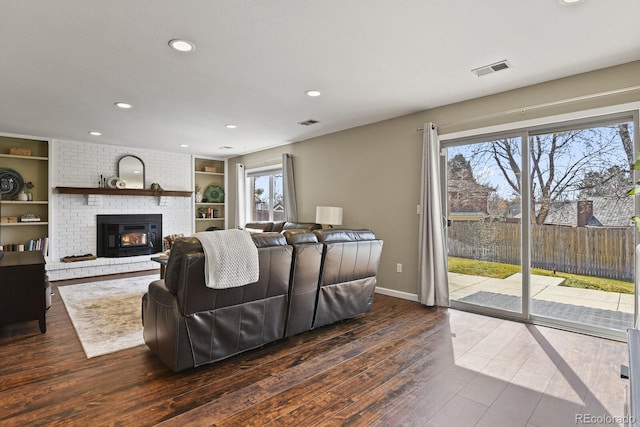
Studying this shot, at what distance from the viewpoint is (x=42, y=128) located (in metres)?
5.18

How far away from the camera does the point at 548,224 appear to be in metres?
3.45

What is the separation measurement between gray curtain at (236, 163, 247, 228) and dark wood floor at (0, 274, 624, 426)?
4.45 meters

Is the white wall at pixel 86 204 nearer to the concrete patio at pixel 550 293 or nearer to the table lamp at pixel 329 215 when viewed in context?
the table lamp at pixel 329 215

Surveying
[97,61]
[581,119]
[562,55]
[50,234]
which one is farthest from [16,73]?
[581,119]

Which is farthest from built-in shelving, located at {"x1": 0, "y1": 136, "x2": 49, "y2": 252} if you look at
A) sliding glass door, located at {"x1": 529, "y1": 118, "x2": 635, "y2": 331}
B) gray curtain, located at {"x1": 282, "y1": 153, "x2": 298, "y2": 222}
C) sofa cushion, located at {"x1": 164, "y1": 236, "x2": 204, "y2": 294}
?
sliding glass door, located at {"x1": 529, "y1": 118, "x2": 635, "y2": 331}

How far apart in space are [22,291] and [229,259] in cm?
225

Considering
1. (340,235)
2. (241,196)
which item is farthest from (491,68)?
(241,196)

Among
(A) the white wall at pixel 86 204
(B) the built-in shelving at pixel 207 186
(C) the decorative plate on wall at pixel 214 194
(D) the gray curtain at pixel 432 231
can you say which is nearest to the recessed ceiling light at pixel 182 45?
(D) the gray curtain at pixel 432 231

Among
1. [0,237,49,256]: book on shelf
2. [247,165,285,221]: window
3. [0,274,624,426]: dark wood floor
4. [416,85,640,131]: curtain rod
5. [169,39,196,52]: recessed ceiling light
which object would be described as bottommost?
[0,274,624,426]: dark wood floor

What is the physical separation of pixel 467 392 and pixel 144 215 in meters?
6.68

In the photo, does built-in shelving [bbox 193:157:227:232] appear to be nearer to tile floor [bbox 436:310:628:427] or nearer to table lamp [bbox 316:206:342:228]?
table lamp [bbox 316:206:342:228]

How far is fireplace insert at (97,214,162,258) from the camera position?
646 cm

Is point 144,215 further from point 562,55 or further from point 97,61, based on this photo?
point 562,55

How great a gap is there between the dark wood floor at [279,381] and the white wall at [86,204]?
300 centimetres
